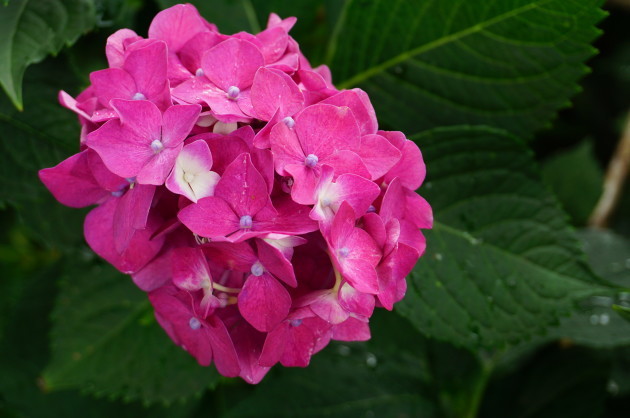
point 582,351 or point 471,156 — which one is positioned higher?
point 471,156

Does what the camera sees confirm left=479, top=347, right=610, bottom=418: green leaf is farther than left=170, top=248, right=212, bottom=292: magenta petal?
Yes

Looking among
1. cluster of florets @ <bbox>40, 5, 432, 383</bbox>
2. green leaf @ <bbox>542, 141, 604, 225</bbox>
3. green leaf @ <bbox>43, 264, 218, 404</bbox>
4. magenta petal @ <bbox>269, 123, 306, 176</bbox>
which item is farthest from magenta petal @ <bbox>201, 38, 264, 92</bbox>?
green leaf @ <bbox>542, 141, 604, 225</bbox>

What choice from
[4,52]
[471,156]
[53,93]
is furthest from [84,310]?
[471,156]

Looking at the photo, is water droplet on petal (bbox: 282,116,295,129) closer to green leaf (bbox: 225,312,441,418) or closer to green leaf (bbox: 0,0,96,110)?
green leaf (bbox: 0,0,96,110)

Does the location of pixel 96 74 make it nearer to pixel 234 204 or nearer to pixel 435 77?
pixel 234 204

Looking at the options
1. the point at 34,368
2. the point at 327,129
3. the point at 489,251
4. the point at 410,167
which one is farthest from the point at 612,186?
the point at 34,368

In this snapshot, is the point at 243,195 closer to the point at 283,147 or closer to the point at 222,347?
the point at 283,147
